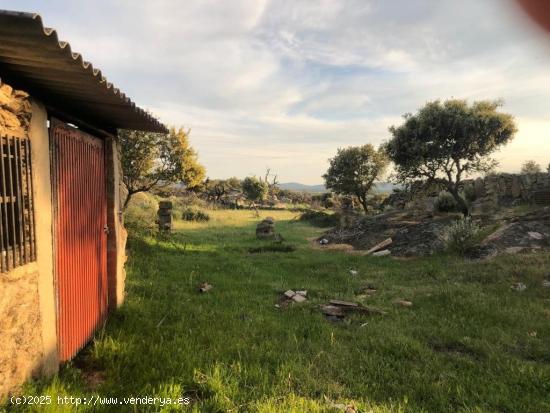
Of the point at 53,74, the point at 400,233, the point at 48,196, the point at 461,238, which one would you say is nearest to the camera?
the point at 53,74

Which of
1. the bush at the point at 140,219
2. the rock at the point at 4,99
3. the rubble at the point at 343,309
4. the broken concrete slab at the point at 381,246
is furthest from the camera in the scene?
the broken concrete slab at the point at 381,246

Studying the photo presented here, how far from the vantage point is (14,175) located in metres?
3.27

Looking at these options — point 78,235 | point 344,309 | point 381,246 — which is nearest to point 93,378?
point 78,235

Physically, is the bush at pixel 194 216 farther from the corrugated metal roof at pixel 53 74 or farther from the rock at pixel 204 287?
the corrugated metal roof at pixel 53 74

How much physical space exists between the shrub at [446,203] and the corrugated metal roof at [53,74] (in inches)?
647

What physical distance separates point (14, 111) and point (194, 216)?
22.5 m

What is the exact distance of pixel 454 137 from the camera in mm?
17703

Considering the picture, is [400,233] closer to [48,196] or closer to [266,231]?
[266,231]

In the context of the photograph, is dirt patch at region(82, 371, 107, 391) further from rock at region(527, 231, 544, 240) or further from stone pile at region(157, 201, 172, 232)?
stone pile at region(157, 201, 172, 232)

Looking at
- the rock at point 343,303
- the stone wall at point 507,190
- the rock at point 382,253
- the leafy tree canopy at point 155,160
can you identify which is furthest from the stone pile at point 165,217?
the stone wall at point 507,190

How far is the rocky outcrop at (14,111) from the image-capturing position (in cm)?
309

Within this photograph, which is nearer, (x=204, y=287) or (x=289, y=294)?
(x=289, y=294)

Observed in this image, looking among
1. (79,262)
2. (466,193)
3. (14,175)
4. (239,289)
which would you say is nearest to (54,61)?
(14,175)

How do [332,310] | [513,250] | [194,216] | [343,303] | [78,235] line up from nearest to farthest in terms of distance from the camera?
[78,235] → [332,310] → [343,303] → [513,250] → [194,216]
